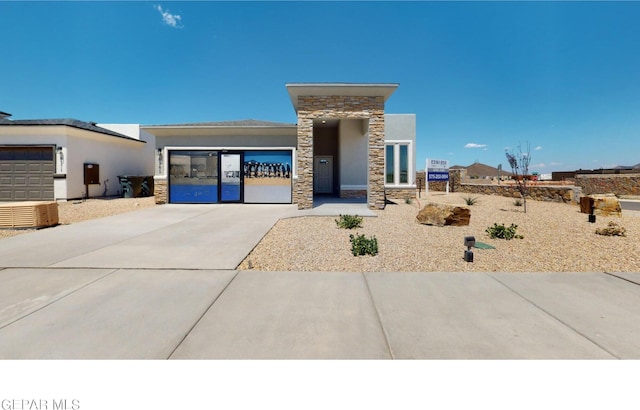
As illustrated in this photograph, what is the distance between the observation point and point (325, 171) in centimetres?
1820

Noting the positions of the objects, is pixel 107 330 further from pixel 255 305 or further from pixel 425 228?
pixel 425 228

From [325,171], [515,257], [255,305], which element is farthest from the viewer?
[325,171]

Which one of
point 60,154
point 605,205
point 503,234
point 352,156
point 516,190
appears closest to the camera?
point 503,234

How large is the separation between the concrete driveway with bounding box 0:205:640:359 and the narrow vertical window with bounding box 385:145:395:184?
45.5ft

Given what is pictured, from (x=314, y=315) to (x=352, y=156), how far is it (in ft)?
43.9

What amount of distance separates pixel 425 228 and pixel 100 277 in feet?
26.4

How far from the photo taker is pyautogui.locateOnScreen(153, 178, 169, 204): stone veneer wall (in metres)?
14.6

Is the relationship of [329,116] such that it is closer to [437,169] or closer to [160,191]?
[437,169]

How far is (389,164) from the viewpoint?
60.2ft

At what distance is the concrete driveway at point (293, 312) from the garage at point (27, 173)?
1374 cm

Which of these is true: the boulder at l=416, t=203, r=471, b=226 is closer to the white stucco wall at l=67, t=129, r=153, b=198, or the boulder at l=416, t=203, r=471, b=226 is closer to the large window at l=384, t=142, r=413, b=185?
the large window at l=384, t=142, r=413, b=185

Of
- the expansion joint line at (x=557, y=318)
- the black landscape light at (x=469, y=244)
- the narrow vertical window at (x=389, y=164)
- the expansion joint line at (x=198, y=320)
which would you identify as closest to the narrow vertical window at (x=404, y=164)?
the narrow vertical window at (x=389, y=164)

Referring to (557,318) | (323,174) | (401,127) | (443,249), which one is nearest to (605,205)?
(443,249)
